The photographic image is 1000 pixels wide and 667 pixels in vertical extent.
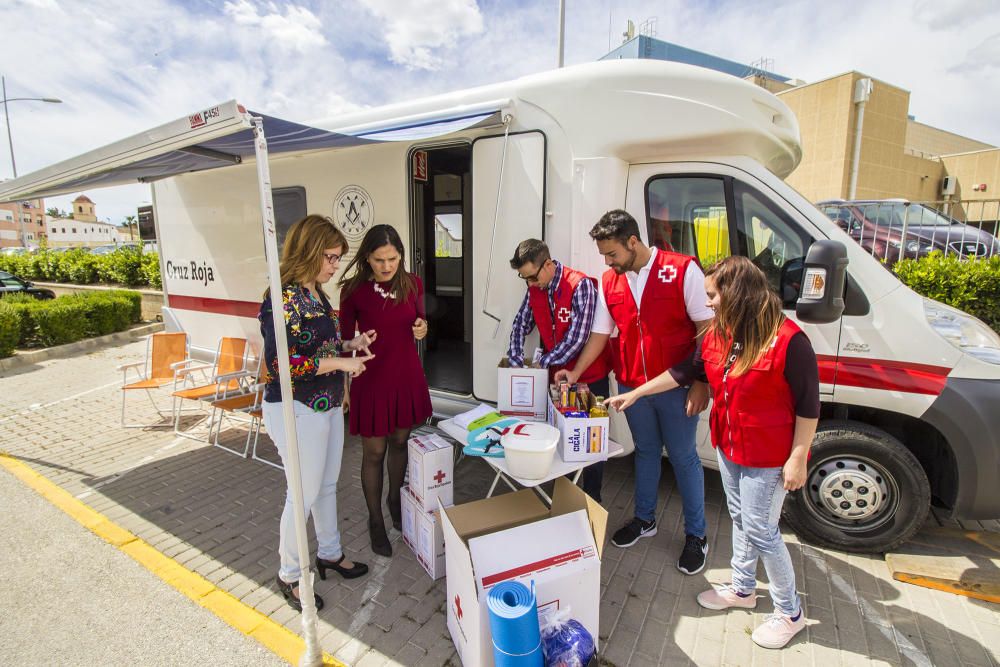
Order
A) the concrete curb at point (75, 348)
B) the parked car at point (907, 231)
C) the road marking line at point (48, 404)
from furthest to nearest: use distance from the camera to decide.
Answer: the parked car at point (907, 231)
the concrete curb at point (75, 348)
the road marking line at point (48, 404)

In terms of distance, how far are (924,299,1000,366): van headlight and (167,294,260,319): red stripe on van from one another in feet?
16.4

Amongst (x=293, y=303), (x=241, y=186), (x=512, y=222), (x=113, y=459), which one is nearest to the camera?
(x=293, y=303)

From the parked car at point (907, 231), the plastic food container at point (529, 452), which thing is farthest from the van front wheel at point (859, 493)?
the parked car at point (907, 231)

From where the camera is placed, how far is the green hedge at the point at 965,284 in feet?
18.6

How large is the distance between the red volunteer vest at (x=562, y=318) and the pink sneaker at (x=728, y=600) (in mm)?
1225

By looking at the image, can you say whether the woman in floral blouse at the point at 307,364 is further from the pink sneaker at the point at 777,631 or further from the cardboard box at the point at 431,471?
the pink sneaker at the point at 777,631

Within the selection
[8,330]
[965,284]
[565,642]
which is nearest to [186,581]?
[565,642]

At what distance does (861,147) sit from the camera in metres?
20.0

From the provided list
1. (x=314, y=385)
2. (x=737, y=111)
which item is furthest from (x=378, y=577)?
(x=737, y=111)

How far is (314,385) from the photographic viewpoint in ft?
7.63

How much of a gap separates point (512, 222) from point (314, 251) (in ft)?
4.61

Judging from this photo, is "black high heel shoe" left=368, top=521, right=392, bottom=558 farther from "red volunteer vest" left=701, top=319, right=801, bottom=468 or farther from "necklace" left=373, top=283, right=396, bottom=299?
"red volunteer vest" left=701, top=319, right=801, bottom=468

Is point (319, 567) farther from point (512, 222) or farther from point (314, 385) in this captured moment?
point (512, 222)

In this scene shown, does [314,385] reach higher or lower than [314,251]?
lower
